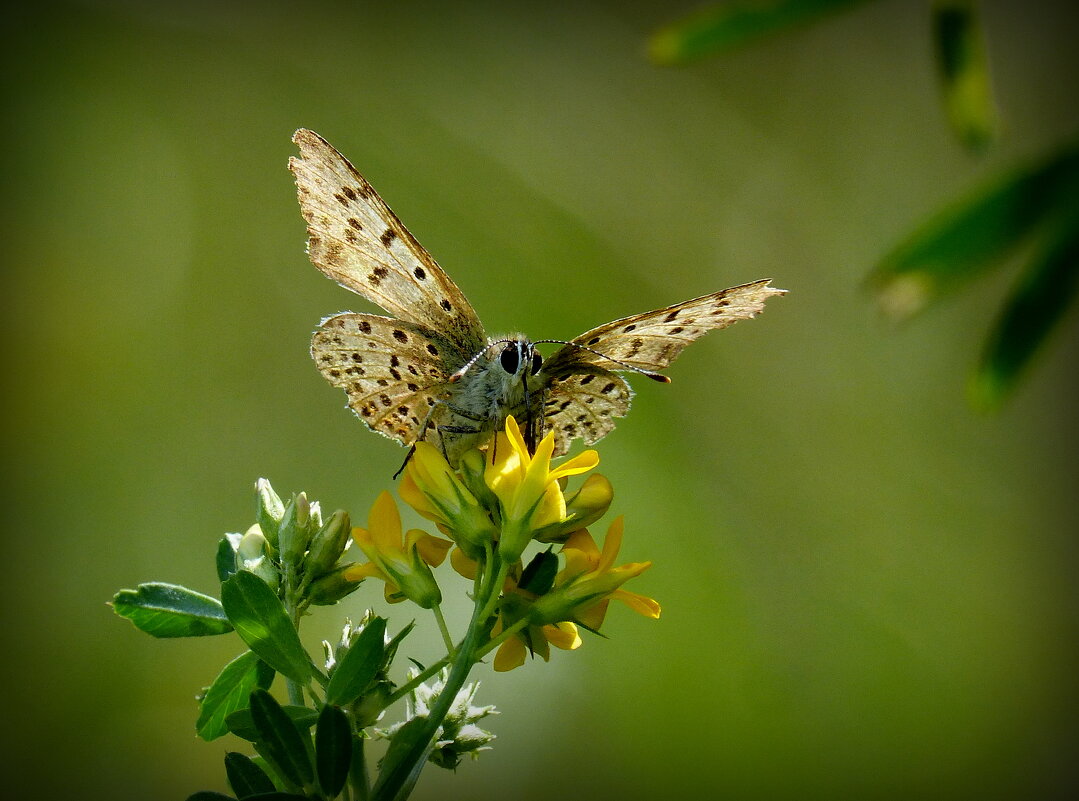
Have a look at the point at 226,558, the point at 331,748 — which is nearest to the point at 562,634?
the point at 331,748

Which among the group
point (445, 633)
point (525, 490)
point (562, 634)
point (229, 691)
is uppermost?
point (525, 490)

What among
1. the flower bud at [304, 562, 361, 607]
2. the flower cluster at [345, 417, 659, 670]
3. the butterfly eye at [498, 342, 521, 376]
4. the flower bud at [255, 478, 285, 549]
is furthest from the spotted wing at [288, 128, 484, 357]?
the flower bud at [304, 562, 361, 607]

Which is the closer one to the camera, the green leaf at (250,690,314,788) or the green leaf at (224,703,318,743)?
the green leaf at (250,690,314,788)

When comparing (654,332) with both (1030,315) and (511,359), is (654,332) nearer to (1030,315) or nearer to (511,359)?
(511,359)

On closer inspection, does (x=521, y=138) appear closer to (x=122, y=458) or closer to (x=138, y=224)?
(x=138, y=224)

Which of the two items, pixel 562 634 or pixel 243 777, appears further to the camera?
pixel 562 634

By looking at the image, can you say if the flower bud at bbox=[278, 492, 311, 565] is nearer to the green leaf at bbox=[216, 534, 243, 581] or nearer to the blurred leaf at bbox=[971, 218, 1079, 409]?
the green leaf at bbox=[216, 534, 243, 581]
